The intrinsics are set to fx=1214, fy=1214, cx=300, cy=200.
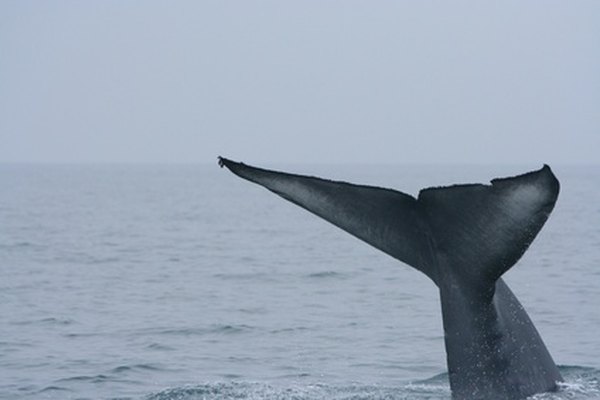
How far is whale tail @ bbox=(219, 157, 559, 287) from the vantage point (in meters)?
6.64

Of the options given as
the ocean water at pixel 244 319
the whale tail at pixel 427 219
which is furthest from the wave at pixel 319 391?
the whale tail at pixel 427 219

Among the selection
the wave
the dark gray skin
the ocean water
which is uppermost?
the dark gray skin

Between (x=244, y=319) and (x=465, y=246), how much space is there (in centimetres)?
1197

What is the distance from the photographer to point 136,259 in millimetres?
33125

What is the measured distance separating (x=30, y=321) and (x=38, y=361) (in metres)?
4.09

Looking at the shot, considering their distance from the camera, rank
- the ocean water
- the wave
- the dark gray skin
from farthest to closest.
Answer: the ocean water, the wave, the dark gray skin

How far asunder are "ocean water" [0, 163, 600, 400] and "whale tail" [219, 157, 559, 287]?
47.3 inches

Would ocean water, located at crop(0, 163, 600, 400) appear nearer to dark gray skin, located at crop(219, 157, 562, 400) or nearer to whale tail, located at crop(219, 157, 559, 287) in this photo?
dark gray skin, located at crop(219, 157, 562, 400)

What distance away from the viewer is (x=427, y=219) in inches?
282

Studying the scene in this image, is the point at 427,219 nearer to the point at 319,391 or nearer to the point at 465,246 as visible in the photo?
the point at 465,246

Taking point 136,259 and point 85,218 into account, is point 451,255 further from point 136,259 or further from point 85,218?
point 85,218

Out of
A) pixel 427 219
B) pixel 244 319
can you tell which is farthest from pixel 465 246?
pixel 244 319

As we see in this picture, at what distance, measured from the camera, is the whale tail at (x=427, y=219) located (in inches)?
261

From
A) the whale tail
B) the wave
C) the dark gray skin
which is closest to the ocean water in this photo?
the wave
